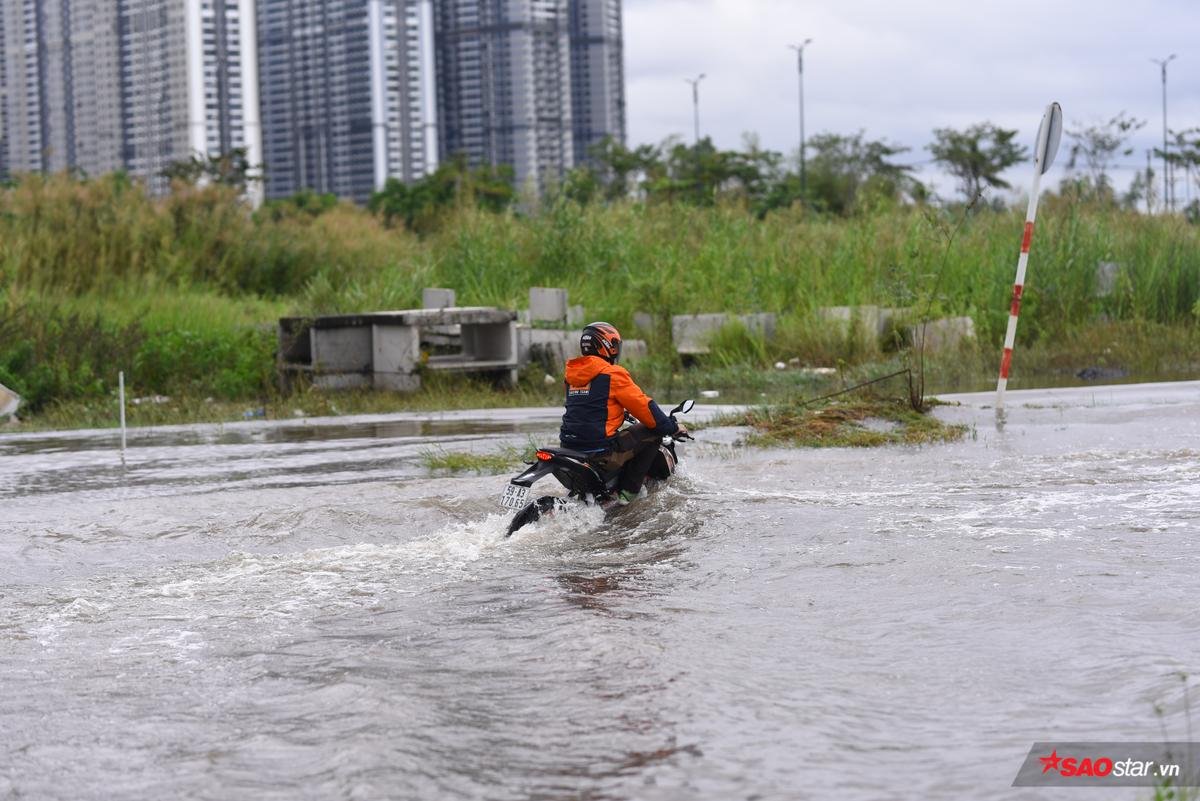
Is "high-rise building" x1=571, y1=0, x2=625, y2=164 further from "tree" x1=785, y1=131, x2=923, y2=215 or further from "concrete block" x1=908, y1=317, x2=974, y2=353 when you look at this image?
"concrete block" x1=908, y1=317, x2=974, y2=353

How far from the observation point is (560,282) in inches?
967

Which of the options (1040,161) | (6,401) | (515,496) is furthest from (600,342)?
(1040,161)

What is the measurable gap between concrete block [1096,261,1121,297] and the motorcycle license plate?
14434 mm

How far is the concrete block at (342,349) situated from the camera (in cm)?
1981

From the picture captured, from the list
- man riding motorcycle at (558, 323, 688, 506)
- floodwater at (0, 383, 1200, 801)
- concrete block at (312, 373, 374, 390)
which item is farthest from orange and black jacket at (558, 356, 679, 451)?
concrete block at (312, 373, 374, 390)

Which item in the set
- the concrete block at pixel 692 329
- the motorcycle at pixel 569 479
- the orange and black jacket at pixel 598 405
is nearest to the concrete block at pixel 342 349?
the concrete block at pixel 692 329

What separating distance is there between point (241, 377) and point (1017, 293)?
35.6 ft

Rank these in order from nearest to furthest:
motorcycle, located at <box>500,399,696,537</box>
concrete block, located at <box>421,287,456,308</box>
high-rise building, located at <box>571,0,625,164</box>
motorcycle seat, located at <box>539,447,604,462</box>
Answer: motorcycle, located at <box>500,399,696,537</box>
motorcycle seat, located at <box>539,447,604,462</box>
concrete block, located at <box>421,287,456,308</box>
high-rise building, located at <box>571,0,625,164</box>

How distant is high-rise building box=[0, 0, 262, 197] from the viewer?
85125mm

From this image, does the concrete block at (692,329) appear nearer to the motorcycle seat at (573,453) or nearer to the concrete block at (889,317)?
the concrete block at (889,317)

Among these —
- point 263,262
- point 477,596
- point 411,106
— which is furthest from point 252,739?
point 411,106

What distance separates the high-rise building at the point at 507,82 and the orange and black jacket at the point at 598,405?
81386mm

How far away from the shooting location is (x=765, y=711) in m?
5.34

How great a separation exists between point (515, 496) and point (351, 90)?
83.0 metres
